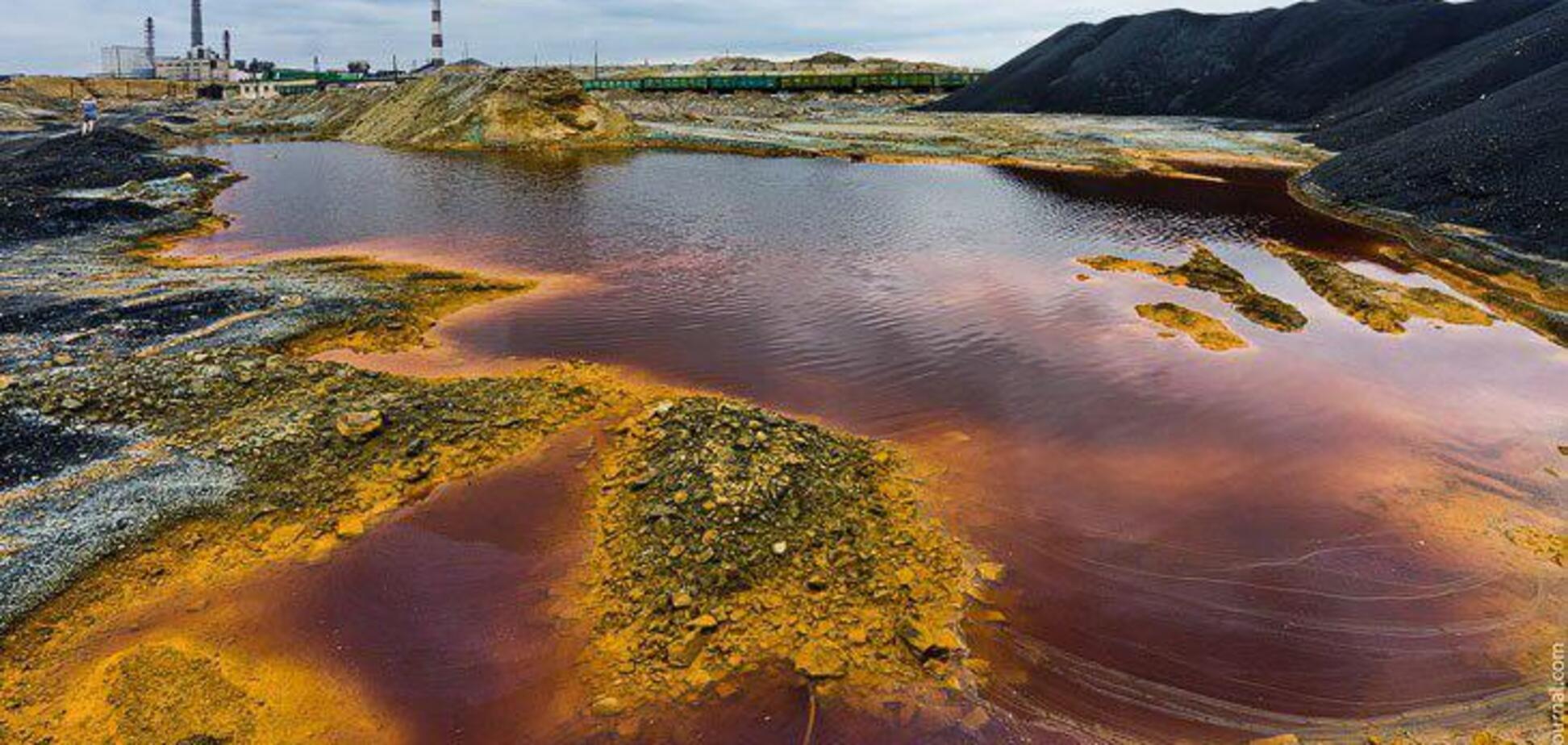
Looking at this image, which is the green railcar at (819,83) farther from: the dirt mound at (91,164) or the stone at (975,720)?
the stone at (975,720)

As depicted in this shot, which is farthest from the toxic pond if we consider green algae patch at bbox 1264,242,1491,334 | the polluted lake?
green algae patch at bbox 1264,242,1491,334

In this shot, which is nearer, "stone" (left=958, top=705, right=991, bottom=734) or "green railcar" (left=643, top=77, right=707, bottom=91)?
"stone" (left=958, top=705, right=991, bottom=734)

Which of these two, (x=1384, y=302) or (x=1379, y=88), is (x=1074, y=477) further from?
(x=1379, y=88)

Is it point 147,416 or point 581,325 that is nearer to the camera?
point 147,416

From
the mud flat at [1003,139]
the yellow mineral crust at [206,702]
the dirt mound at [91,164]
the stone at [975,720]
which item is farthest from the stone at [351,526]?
the mud flat at [1003,139]

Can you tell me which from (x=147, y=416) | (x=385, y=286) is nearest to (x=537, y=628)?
(x=147, y=416)

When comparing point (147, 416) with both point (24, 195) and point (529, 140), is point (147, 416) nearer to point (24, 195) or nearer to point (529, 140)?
point (24, 195)

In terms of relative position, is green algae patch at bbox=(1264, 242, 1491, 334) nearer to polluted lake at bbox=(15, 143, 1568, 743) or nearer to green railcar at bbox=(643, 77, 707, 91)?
polluted lake at bbox=(15, 143, 1568, 743)
